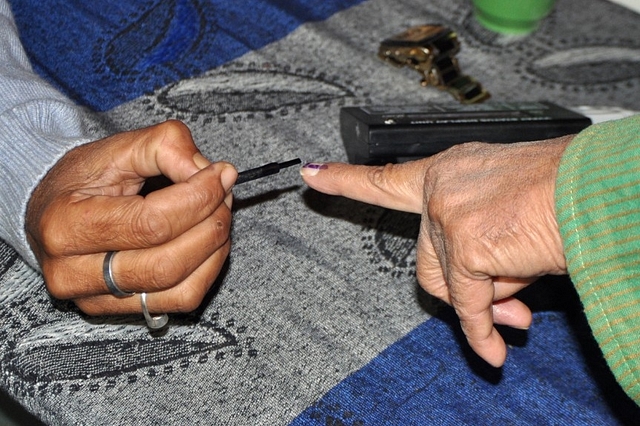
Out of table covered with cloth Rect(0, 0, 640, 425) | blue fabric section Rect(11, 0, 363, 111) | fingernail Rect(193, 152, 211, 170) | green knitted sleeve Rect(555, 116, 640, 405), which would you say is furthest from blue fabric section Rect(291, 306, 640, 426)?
blue fabric section Rect(11, 0, 363, 111)

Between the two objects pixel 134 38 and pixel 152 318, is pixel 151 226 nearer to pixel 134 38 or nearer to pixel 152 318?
pixel 152 318

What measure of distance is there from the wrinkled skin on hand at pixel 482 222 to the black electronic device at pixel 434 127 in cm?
8

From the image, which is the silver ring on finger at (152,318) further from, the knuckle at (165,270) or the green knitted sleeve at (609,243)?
the green knitted sleeve at (609,243)

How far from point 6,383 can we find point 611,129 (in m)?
0.56

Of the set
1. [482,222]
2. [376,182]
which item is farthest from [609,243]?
[376,182]

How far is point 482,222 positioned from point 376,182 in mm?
126

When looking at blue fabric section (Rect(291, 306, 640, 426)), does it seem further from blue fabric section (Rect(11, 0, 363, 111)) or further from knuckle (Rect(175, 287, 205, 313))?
blue fabric section (Rect(11, 0, 363, 111))

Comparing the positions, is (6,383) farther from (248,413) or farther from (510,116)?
(510,116)

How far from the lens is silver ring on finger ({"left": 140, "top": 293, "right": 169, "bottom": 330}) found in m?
0.65

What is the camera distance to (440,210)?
0.65m

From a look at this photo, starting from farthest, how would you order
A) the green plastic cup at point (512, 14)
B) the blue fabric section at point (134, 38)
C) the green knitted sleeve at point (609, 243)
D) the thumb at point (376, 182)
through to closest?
the green plastic cup at point (512, 14), the blue fabric section at point (134, 38), the thumb at point (376, 182), the green knitted sleeve at point (609, 243)

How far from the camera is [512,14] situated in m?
1.10

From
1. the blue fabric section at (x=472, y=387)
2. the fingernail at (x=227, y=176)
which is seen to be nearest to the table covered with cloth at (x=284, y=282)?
the blue fabric section at (x=472, y=387)

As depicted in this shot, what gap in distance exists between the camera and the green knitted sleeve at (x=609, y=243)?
58cm
